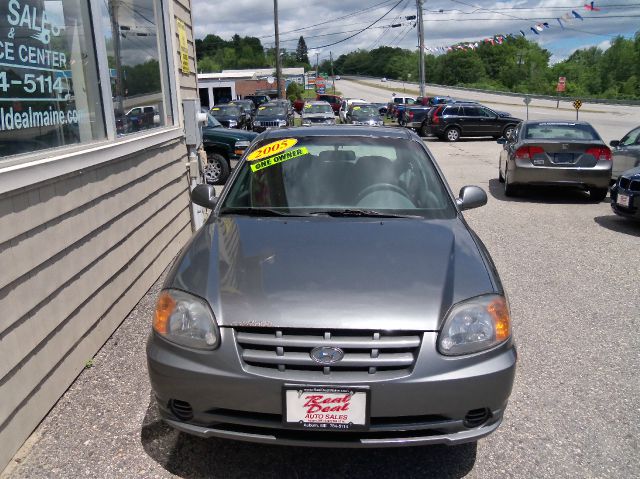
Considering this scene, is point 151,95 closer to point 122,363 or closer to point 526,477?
point 122,363

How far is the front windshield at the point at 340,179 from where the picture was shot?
361 centimetres

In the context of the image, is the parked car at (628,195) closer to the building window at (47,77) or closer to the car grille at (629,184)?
the car grille at (629,184)

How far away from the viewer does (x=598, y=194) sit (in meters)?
10.2

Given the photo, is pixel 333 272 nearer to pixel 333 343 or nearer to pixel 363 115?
pixel 333 343

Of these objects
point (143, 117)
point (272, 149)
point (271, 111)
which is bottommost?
point (271, 111)

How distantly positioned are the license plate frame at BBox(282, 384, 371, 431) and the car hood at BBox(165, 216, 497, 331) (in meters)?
0.25

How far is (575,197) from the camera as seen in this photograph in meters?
10.9

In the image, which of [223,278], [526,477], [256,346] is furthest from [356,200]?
[526,477]

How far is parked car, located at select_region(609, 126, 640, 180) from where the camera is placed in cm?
984

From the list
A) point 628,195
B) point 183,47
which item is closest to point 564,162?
point 628,195

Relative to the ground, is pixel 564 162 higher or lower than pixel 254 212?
lower

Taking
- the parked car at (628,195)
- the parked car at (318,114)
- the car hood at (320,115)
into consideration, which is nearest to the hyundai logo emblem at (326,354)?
the parked car at (628,195)

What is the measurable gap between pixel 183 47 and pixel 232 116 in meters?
15.8

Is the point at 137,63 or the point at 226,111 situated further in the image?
the point at 226,111
